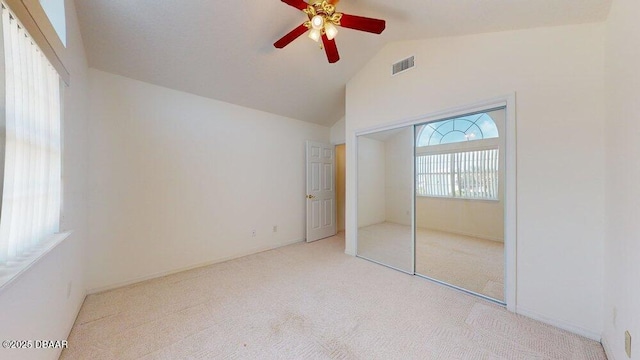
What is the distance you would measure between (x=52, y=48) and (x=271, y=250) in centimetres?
331

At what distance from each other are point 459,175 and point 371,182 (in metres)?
1.29

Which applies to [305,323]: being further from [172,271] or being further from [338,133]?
[338,133]

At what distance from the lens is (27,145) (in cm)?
122

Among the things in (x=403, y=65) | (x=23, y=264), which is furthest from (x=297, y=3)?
(x=23, y=264)

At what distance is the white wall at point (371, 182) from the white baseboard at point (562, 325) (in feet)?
6.44

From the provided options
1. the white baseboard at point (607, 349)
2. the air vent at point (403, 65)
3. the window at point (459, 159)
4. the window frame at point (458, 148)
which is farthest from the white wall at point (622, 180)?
the air vent at point (403, 65)

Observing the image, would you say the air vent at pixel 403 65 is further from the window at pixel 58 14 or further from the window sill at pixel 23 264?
the window sill at pixel 23 264

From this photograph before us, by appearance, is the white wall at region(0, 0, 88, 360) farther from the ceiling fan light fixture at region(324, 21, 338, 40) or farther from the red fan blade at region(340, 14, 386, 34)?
the red fan blade at region(340, 14, 386, 34)

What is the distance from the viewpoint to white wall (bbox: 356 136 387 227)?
353cm

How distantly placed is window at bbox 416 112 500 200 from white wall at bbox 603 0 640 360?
3.47ft

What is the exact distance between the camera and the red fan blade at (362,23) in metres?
1.80

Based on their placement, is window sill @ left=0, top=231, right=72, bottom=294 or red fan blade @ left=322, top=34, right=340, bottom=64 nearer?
window sill @ left=0, top=231, right=72, bottom=294

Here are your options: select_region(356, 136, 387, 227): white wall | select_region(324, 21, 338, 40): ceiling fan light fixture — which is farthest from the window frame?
select_region(324, 21, 338, 40): ceiling fan light fixture

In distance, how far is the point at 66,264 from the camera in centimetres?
173
